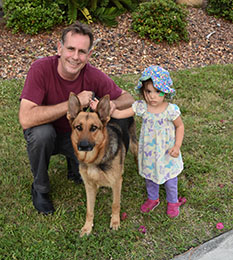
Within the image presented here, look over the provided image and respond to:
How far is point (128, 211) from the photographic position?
365cm

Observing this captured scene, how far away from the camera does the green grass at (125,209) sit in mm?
3137

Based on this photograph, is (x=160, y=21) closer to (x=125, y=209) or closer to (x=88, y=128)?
(x=125, y=209)

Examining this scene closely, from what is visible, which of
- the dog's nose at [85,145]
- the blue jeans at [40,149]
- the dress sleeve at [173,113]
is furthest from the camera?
the blue jeans at [40,149]

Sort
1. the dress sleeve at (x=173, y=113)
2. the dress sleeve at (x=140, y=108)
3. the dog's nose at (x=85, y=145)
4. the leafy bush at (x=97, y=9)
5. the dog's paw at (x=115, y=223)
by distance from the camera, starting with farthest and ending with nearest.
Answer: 1. the leafy bush at (x=97, y=9)
2. the dog's paw at (x=115, y=223)
3. the dress sleeve at (x=140, y=108)
4. the dress sleeve at (x=173, y=113)
5. the dog's nose at (x=85, y=145)


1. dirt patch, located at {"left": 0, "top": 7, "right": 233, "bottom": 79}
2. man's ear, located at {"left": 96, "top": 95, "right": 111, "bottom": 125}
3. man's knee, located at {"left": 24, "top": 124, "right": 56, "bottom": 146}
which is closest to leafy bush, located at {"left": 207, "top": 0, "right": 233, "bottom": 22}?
dirt patch, located at {"left": 0, "top": 7, "right": 233, "bottom": 79}

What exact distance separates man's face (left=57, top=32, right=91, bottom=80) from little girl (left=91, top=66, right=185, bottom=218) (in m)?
0.54

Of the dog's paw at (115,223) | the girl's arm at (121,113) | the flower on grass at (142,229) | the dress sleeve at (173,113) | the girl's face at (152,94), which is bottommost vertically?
the dog's paw at (115,223)

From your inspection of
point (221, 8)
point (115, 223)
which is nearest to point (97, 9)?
point (221, 8)

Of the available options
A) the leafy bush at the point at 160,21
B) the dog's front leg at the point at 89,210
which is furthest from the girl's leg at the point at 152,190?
the leafy bush at the point at 160,21

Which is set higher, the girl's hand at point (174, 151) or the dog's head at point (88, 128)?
the dog's head at point (88, 128)

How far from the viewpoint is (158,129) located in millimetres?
3150

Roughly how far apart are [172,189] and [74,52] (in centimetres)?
190

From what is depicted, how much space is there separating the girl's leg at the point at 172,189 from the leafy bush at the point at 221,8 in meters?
6.92

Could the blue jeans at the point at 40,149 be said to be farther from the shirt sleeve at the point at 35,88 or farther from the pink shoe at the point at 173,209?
the pink shoe at the point at 173,209
